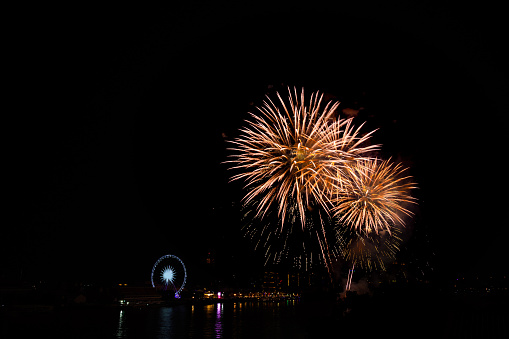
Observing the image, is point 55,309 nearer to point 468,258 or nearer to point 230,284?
point 468,258

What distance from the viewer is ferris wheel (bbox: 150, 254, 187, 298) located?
74.0 m

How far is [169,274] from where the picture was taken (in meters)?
74.6

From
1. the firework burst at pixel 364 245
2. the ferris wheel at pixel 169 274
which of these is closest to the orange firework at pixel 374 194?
the firework burst at pixel 364 245

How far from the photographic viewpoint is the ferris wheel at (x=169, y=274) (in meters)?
74.0

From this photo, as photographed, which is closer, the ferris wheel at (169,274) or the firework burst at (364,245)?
the firework burst at (364,245)

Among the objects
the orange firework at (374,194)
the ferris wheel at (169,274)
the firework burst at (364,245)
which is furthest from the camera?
the ferris wheel at (169,274)

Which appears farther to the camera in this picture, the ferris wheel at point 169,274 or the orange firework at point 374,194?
the ferris wheel at point 169,274

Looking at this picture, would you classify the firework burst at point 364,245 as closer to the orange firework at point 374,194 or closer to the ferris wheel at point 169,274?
the orange firework at point 374,194

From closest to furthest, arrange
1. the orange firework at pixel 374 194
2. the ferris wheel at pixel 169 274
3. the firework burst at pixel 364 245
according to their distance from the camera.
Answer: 1. the orange firework at pixel 374 194
2. the firework burst at pixel 364 245
3. the ferris wheel at pixel 169 274

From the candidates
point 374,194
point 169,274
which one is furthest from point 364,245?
point 169,274

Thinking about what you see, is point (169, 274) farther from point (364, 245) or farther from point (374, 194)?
point (374, 194)

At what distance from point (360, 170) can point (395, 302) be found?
6872 millimetres

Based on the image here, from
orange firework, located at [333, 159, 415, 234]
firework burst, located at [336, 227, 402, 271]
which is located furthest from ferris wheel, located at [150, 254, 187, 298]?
orange firework, located at [333, 159, 415, 234]

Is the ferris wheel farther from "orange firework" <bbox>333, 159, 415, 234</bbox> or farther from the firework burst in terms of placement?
"orange firework" <bbox>333, 159, 415, 234</bbox>
